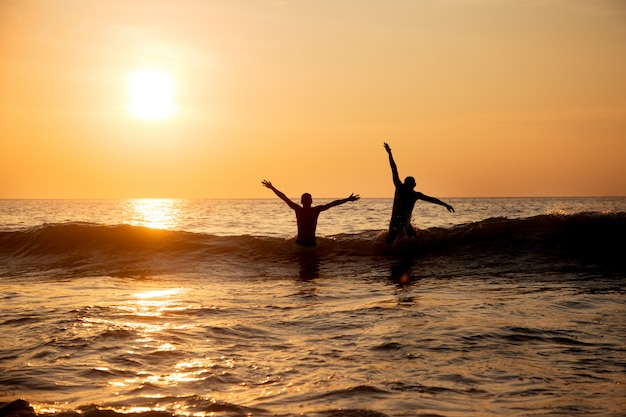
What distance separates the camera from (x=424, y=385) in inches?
230

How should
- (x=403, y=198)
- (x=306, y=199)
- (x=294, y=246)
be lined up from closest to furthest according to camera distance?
(x=403, y=198) → (x=306, y=199) → (x=294, y=246)

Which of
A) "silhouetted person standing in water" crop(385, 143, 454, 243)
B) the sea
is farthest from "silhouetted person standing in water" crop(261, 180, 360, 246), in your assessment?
"silhouetted person standing in water" crop(385, 143, 454, 243)

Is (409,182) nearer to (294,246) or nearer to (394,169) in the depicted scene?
(394,169)

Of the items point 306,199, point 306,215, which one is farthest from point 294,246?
point 306,199

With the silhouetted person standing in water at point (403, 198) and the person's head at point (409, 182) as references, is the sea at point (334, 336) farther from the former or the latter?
the person's head at point (409, 182)

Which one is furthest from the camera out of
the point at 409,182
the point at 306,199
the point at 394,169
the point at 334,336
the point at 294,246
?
the point at 294,246

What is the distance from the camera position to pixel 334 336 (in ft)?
25.6

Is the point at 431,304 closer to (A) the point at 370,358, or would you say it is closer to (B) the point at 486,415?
(A) the point at 370,358

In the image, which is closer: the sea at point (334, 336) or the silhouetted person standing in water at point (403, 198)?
the sea at point (334, 336)

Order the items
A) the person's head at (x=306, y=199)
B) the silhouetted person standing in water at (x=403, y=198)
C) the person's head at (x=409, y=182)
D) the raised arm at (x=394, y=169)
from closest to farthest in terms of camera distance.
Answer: the raised arm at (x=394, y=169), the silhouetted person standing in water at (x=403, y=198), the person's head at (x=409, y=182), the person's head at (x=306, y=199)

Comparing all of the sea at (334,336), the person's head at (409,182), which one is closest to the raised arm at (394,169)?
the person's head at (409,182)

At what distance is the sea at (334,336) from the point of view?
5.45 metres

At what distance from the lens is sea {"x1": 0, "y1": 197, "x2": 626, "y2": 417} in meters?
5.45

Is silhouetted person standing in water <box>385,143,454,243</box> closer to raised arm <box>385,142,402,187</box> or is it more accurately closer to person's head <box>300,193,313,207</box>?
raised arm <box>385,142,402,187</box>
